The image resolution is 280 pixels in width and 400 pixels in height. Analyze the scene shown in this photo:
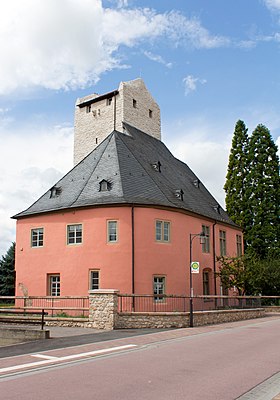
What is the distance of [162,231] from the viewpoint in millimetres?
26906

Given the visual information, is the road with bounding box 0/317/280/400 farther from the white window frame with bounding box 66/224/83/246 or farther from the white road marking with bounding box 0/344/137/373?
the white window frame with bounding box 66/224/83/246

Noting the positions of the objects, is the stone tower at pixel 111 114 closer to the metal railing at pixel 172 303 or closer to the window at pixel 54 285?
the window at pixel 54 285

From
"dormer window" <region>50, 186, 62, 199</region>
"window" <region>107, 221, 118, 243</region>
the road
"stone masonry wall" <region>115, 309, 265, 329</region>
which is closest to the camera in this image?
the road

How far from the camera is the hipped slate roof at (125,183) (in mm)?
26828

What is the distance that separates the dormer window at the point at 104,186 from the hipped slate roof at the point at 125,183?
3.1 inches

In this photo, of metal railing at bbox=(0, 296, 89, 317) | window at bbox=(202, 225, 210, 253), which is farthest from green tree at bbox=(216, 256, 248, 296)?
metal railing at bbox=(0, 296, 89, 317)

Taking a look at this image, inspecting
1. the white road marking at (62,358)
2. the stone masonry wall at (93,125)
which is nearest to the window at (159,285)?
the white road marking at (62,358)

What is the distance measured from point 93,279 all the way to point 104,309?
6.80 metres

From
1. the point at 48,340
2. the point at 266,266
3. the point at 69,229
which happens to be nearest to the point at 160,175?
the point at 69,229

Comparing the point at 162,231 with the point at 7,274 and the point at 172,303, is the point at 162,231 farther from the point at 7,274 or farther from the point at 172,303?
the point at 7,274

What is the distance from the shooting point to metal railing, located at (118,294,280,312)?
22.5 m

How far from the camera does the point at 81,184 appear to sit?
95.5 ft

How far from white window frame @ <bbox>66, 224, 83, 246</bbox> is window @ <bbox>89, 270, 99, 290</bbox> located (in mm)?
2031

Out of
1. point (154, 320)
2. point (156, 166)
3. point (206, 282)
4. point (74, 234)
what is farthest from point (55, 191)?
point (154, 320)
